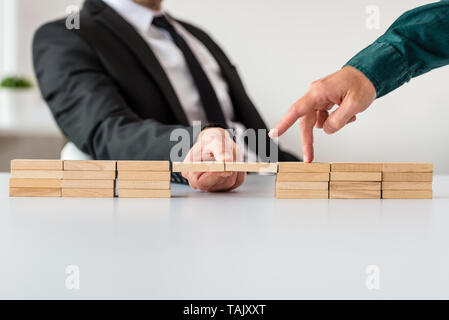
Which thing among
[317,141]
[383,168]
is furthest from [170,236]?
[317,141]

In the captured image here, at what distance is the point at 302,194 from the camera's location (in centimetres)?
121

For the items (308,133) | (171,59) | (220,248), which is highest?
(171,59)

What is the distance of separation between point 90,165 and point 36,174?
11cm

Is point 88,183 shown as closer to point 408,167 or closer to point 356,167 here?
point 356,167

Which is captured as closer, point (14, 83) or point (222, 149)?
point (222, 149)

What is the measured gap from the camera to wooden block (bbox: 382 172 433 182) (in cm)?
122

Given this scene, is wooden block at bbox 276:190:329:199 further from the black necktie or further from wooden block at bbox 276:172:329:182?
the black necktie

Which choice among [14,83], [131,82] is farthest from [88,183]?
[14,83]

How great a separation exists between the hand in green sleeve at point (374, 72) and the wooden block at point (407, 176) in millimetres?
139

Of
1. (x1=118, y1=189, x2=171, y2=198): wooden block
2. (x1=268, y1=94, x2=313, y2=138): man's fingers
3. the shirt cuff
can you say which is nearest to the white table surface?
(x1=118, y1=189, x2=171, y2=198): wooden block

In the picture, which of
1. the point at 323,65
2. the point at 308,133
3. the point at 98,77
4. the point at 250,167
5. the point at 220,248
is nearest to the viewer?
the point at 220,248

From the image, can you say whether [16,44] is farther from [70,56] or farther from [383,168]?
[383,168]
